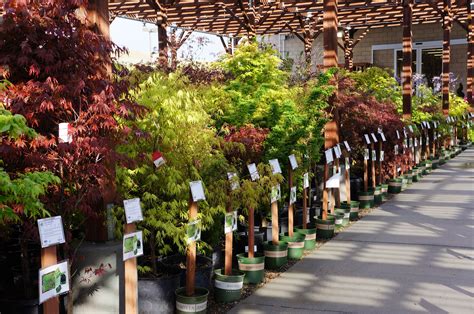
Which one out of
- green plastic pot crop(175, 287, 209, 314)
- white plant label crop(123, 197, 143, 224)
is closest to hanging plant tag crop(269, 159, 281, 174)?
green plastic pot crop(175, 287, 209, 314)

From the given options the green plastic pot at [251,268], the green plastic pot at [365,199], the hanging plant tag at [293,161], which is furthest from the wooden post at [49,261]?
the green plastic pot at [365,199]

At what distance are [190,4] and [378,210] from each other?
565 inches

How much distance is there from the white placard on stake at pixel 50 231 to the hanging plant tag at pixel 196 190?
1.32 m

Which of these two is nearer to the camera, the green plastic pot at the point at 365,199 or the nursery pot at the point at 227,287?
the nursery pot at the point at 227,287

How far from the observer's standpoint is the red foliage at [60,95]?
3.04 meters

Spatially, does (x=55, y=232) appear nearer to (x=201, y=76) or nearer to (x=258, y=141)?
(x=258, y=141)

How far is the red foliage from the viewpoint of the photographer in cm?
304

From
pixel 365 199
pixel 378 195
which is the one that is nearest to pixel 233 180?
pixel 365 199

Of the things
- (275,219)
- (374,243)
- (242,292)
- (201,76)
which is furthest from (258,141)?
(201,76)

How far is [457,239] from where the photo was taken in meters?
6.81

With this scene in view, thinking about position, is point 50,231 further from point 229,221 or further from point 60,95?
point 229,221

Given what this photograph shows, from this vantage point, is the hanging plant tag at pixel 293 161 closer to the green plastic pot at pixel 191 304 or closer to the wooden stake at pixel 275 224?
the wooden stake at pixel 275 224

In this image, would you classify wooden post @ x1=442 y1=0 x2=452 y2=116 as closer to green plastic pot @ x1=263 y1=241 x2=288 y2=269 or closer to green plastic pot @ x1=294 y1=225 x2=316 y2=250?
green plastic pot @ x1=294 y1=225 x2=316 y2=250

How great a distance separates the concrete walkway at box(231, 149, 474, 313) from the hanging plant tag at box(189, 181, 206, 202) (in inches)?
42.0
